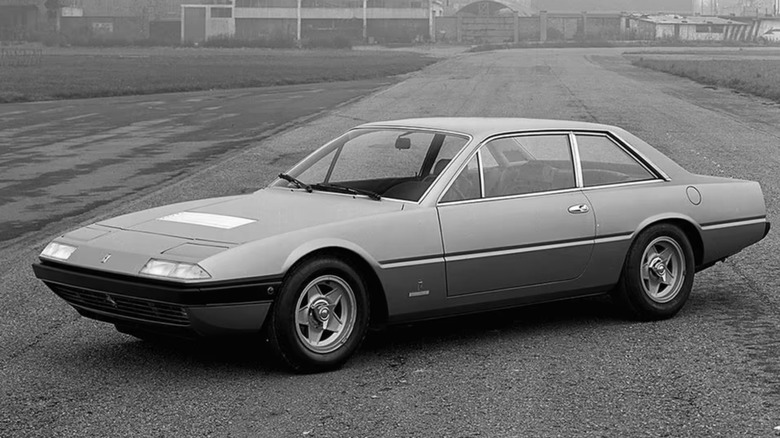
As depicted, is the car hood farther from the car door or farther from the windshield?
the car door

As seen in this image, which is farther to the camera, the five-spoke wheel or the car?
the five-spoke wheel

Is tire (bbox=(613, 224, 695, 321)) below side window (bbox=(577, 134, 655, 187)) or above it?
below

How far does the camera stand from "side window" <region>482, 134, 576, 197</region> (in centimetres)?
671

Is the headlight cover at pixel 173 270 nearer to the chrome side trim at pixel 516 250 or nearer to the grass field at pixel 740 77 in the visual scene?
the chrome side trim at pixel 516 250

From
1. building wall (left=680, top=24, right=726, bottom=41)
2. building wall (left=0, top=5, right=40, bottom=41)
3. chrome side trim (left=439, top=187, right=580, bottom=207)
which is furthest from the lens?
building wall (left=680, top=24, right=726, bottom=41)

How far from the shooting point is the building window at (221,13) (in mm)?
124938

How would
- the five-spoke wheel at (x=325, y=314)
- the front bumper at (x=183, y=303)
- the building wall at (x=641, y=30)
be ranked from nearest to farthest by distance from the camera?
→ 1. the front bumper at (x=183, y=303)
2. the five-spoke wheel at (x=325, y=314)
3. the building wall at (x=641, y=30)

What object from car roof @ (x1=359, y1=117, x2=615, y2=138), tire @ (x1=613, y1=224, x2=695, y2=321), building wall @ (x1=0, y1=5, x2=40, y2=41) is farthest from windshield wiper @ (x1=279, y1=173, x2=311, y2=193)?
building wall @ (x1=0, y1=5, x2=40, y2=41)

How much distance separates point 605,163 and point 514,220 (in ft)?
3.45

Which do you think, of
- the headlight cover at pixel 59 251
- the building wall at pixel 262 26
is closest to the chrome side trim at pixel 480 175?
the headlight cover at pixel 59 251

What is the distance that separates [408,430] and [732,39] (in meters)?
136

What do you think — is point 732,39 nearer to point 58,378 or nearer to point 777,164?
point 777,164

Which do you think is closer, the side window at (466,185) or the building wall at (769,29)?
the side window at (466,185)

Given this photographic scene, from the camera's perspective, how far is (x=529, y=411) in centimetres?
524
